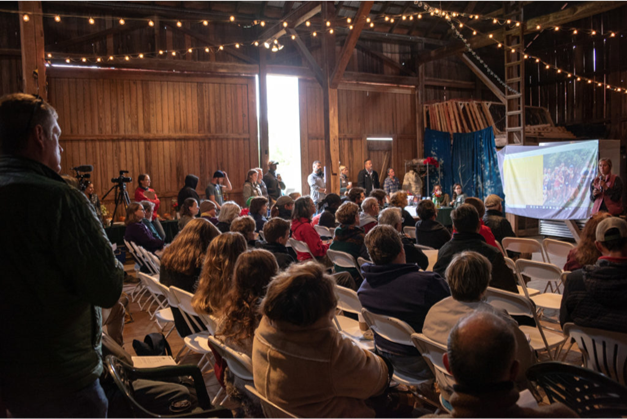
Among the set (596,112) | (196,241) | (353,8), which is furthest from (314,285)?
(596,112)

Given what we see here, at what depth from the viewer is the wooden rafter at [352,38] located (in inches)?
313

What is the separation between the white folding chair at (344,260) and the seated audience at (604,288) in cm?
190

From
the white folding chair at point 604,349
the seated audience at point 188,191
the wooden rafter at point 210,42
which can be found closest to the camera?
the white folding chair at point 604,349

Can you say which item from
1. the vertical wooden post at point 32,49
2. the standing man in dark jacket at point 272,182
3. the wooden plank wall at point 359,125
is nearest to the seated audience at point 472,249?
the vertical wooden post at point 32,49

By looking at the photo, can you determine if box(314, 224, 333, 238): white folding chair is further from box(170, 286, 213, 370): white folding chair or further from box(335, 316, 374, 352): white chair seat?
box(170, 286, 213, 370): white folding chair

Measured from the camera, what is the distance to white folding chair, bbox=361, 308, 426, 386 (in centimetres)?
224

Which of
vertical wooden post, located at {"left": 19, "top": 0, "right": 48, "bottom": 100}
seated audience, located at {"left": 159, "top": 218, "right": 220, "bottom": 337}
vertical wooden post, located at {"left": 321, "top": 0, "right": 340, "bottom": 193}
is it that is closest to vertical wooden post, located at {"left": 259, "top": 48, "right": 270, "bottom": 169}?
vertical wooden post, located at {"left": 321, "top": 0, "right": 340, "bottom": 193}

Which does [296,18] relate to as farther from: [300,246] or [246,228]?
[246,228]

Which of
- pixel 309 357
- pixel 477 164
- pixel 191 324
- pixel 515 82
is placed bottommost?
pixel 191 324

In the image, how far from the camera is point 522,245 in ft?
14.7

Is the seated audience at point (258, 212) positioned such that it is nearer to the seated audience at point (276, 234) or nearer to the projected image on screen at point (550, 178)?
the seated audience at point (276, 234)

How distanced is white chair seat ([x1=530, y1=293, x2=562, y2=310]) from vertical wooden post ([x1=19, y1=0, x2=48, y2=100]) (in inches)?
278

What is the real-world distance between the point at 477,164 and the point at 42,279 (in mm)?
12581

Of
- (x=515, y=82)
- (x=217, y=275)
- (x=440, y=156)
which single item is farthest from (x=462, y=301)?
(x=440, y=156)
